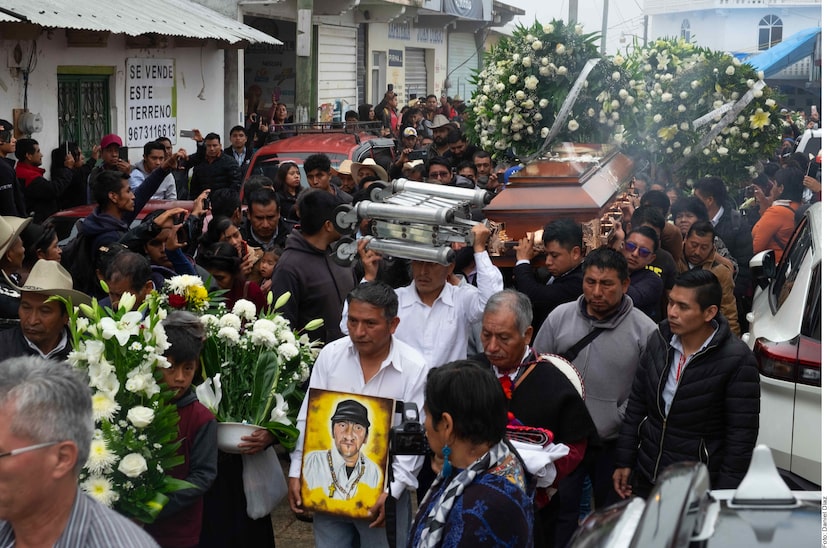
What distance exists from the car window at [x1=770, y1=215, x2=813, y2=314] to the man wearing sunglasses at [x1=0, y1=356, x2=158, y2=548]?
4321 mm

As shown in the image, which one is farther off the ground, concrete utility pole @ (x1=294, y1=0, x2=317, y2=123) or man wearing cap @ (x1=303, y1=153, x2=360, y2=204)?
concrete utility pole @ (x1=294, y1=0, x2=317, y2=123)

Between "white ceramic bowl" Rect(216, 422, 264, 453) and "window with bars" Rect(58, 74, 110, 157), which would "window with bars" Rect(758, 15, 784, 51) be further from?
"white ceramic bowl" Rect(216, 422, 264, 453)

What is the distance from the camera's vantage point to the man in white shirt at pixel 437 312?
5219mm

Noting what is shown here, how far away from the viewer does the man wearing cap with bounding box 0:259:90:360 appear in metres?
4.68

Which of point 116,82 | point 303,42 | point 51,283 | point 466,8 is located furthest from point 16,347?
point 466,8

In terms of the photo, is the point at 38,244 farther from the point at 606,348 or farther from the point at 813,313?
the point at 813,313

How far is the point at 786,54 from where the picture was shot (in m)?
24.0

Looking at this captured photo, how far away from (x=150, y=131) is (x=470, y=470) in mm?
14120

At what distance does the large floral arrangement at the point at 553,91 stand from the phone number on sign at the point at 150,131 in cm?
747

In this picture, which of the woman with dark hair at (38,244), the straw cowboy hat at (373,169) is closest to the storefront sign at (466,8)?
the straw cowboy hat at (373,169)

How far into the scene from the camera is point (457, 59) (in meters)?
36.7

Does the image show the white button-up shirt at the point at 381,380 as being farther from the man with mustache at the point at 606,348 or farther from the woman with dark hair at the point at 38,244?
the woman with dark hair at the point at 38,244

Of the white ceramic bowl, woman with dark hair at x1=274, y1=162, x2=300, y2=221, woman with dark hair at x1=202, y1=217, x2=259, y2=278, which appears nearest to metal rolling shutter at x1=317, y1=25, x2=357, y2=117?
woman with dark hair at x1=274, y1=162, x2=300, y2=221

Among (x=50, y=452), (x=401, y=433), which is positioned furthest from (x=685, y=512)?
(x=401, y=433)
